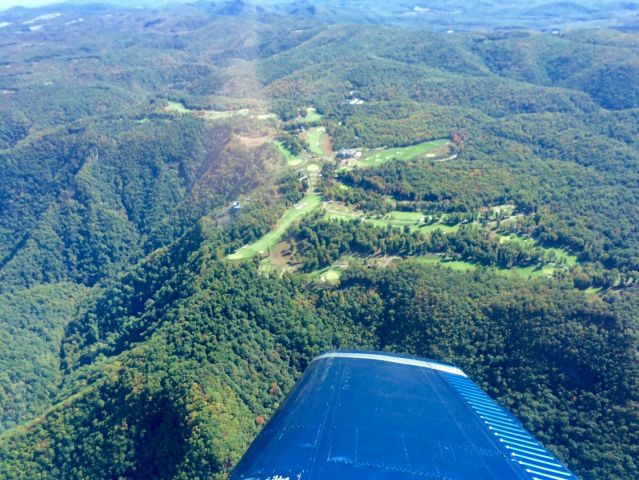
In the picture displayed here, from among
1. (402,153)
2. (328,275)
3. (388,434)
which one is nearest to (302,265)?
(328,275)

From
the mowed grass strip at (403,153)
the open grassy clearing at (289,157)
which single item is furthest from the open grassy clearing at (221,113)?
the mowed grass strip at (403,153)

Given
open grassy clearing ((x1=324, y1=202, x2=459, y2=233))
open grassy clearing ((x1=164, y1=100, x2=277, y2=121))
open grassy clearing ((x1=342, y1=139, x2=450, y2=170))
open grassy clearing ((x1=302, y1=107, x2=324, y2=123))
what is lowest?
open grassy clearing ((x1=324, y1=202, x2=459, y2=233))

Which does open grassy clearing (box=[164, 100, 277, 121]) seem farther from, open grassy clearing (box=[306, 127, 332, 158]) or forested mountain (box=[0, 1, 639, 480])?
open grassy clearing (box=[306, 127, 332, 158])

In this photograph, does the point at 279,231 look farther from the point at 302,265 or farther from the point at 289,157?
the point at 289,157

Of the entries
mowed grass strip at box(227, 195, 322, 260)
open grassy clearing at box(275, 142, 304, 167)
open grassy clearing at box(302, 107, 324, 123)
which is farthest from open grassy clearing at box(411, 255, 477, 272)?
open grassy clearing at box(302, 107, 324, 123)

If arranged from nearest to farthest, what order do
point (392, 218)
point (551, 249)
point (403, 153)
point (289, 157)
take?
point (551, 249) → point (392, 218) → point (289, 157) → point (403, 153)

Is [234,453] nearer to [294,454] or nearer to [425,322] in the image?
[425,322]

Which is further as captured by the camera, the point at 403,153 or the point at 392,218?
the point at 403,153
